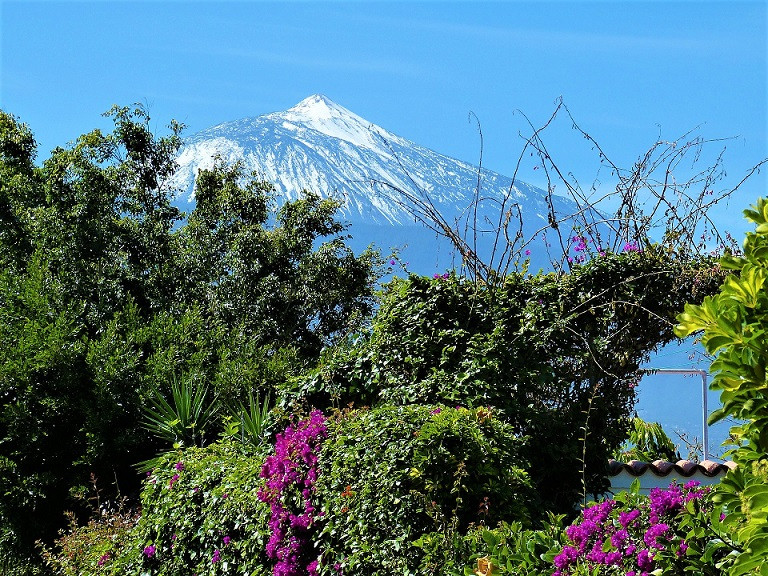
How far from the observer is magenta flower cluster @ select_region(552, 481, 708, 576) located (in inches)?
133

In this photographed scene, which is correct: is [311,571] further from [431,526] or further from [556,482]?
[556,482]

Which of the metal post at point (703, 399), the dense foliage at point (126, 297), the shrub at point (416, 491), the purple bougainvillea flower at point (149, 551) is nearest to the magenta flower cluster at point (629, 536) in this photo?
the shrub at point (416, 491)

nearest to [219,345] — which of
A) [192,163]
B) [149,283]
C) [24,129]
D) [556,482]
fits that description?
[149,283]

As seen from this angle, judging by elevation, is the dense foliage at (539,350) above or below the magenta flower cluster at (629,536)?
above

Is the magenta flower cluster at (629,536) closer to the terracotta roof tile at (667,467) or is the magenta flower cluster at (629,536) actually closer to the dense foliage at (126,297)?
the terracotta roof tile at (667,467)

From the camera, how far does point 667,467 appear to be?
809cm

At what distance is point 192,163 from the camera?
176 metres

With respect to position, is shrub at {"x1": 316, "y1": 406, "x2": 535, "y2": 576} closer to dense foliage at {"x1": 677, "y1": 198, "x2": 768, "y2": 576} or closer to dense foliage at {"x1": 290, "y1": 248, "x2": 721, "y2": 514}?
dense foliage at {"x1": 290, "y1": 248, "x2": 721, "y2": 514}

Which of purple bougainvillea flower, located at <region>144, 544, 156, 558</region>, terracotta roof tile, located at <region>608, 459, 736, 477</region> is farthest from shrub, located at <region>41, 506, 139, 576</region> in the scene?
terracotta roof tile, located at <region>608, 459, 736, 477</region>

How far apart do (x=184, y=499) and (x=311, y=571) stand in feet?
6.08

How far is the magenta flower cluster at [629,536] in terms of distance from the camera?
11.1ft

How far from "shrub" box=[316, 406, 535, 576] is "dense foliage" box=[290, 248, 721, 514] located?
116 cm

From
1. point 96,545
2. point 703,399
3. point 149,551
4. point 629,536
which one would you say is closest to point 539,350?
point 703,399

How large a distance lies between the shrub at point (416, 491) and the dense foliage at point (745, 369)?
2311 mm
